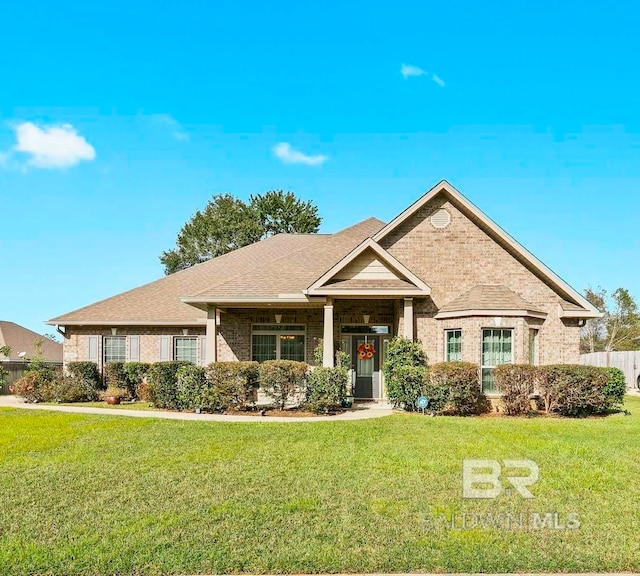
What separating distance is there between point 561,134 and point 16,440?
17.0m

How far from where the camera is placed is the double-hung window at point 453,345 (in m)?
15.9

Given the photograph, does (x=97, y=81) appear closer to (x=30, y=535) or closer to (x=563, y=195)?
(x=30, y=535)

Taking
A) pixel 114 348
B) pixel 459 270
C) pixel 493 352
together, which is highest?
pixel 459 270

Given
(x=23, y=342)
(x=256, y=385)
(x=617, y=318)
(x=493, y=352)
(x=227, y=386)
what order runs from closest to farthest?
(x=227, y=386), (x=256, y=385), (x=493, y=352), (x=23, y=342), (x=617, y=318)

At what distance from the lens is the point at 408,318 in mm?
16000

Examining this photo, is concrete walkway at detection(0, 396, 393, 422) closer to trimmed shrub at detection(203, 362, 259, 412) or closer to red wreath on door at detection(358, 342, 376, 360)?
trimmed shrub at detection(203, 362, 259, 412)

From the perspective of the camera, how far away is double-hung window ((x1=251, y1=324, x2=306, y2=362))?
60.6ft

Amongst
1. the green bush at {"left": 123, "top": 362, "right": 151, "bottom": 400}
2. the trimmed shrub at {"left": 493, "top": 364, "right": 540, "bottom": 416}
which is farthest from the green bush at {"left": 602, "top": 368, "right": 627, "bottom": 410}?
the green bush at {"left": 123, "top": 362, "right": 151, "bottom": 400}

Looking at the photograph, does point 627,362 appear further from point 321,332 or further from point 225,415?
point 225,415

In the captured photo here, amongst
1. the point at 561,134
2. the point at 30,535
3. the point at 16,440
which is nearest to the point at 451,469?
the point at 30,535

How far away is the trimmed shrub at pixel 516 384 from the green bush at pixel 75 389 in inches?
505

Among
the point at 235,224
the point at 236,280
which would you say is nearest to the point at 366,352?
the point at 236,280

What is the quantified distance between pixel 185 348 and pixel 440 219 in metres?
10.3

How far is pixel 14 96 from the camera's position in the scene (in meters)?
14.9
